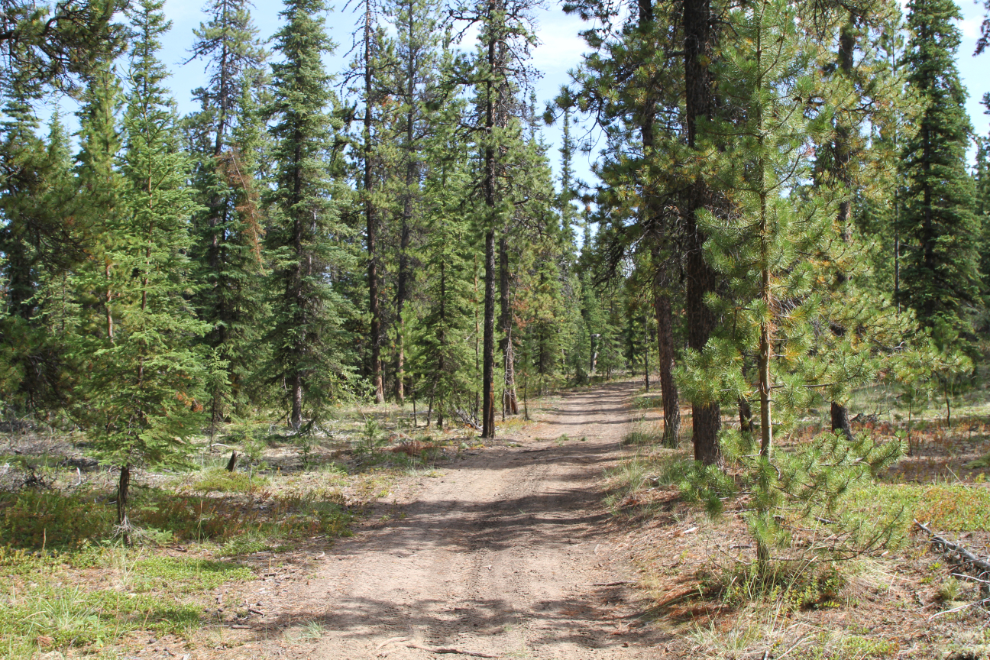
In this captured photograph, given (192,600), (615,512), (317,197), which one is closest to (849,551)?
(615,512)

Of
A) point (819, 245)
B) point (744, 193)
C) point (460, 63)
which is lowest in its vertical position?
point (819, 245)

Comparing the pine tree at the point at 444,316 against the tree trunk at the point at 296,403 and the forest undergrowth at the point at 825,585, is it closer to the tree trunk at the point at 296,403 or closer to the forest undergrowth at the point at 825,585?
the tree trunk at the point at 296,403

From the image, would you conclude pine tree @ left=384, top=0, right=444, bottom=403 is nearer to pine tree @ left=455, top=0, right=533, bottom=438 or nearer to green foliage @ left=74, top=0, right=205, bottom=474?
pine tree @ left=455, top=0, right=533, bottom=438

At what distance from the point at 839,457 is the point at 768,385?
0.90m

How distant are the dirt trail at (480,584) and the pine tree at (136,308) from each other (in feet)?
10.3

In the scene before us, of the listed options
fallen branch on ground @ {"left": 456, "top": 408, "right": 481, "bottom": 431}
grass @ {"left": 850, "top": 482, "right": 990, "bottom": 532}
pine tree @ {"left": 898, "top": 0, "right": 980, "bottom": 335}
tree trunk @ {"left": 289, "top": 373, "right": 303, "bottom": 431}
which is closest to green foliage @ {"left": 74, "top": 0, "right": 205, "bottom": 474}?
grass @ {"left": 850, "top": 482, "right": 990, "bottom": 532}

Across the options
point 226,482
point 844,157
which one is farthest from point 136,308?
point 844,157

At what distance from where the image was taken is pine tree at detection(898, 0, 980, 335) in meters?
22.0

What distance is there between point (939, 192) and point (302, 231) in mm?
25673

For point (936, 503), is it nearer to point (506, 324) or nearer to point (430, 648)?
point (430, 648)

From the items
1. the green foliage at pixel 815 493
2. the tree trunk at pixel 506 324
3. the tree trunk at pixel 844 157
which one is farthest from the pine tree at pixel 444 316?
the green foliage at pixel 815 493

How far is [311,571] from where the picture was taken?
7168 millimetres

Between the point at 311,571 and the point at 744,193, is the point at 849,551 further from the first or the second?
the point at 311,571

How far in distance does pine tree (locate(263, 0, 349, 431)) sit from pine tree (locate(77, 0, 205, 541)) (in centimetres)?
862
